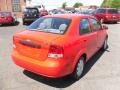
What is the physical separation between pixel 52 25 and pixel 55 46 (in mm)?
1147

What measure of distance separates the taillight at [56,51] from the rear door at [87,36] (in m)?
1.00

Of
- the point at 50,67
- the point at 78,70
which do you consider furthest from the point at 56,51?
the point at 78,70

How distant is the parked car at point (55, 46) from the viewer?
5.05 meters

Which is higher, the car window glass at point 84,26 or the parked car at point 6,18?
the car window glass at point 84,26

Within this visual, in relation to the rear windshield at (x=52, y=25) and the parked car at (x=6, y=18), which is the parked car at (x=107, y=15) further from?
the rear windshield at (x=52, y=25)

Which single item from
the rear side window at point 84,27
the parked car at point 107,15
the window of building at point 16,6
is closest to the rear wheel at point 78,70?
the rear side window at point 84,27

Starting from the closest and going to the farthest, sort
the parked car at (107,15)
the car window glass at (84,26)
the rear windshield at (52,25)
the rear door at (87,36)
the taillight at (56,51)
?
the taillight at (56,51), the rear windshield at (52,25), the rear door at (87,36), the car window glass at (84,26), the parked car at (107,15)

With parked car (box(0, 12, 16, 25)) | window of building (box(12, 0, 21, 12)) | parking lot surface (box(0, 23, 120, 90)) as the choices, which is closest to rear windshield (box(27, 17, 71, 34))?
parking lot surface (box(0, 23, 120, 90))

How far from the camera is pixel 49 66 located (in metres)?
5.04

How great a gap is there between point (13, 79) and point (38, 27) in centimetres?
149

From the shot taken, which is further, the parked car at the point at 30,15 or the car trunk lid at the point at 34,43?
the parked car at the point at 30,15

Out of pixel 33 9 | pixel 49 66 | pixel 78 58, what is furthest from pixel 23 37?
pixel 33 9

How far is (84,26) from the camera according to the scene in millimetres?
6340

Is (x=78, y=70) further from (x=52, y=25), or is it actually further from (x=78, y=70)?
(x=52, y=25)
